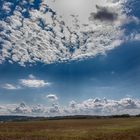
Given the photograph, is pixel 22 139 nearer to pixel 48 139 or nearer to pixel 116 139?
pixel 48 139

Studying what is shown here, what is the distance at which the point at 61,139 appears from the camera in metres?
49.8

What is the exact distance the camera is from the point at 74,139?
163ft

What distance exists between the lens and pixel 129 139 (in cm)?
4525

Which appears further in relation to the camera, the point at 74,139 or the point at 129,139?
the point at 74,139

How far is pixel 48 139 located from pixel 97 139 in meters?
7.97

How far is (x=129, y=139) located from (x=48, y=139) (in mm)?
12993

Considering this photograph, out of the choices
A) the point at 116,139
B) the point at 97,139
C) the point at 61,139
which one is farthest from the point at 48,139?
the point at 116,139

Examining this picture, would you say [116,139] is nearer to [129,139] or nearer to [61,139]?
[129,139]

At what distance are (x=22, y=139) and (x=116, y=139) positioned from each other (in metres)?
15.0

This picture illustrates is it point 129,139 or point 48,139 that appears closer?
point 129,139

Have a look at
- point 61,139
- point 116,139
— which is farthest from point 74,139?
point 116,139

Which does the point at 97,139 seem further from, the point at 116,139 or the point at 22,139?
the point at 22,139

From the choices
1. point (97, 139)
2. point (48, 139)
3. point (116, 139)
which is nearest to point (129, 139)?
point (116, 139)

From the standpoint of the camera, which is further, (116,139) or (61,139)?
(61,139)
